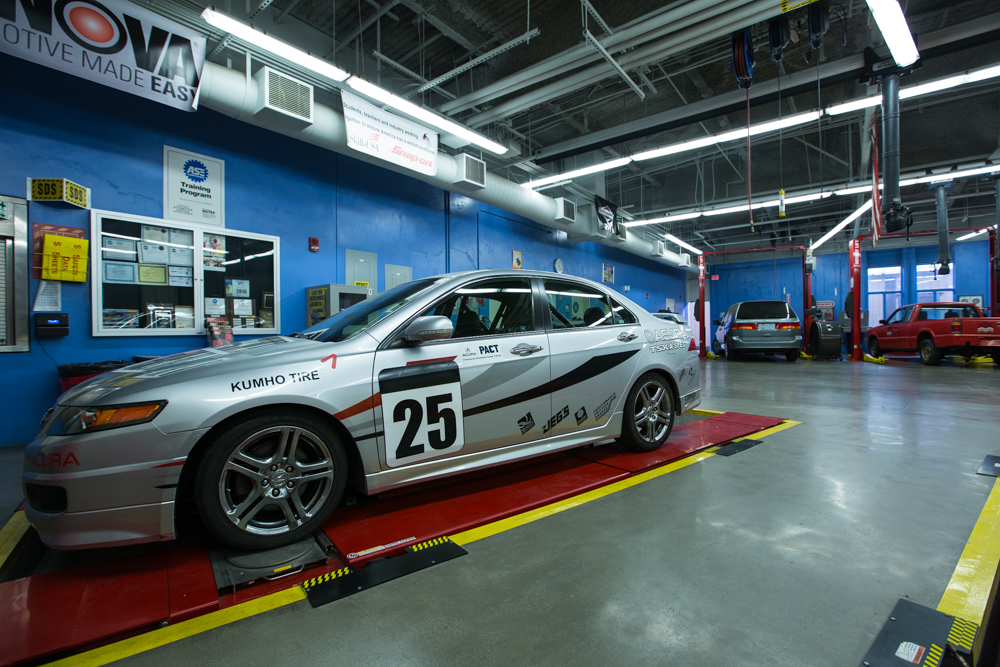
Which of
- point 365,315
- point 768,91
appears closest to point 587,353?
point 365,315

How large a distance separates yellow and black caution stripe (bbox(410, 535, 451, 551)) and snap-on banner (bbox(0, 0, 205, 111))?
4.77 meters

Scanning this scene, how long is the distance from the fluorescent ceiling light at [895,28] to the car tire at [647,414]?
457cm

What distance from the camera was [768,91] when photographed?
274 inches

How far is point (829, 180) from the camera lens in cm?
1187

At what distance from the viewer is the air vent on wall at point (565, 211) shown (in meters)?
10.0

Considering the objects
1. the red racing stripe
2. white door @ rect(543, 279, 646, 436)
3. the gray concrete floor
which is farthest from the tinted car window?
the red racing stripe

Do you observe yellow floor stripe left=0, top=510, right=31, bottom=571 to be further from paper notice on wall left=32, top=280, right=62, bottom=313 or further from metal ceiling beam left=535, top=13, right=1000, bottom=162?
metal ceiling beam left=535, top=13, right=1000, bottom=162

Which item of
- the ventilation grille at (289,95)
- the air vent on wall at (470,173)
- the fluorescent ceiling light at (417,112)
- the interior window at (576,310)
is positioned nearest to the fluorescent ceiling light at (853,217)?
the air vent on wall at (470,173)

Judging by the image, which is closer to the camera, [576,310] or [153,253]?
[576,310]

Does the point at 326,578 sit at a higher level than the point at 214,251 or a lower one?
lower

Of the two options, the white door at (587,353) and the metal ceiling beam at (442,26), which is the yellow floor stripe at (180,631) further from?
the metal ceiling beam at (442,26)

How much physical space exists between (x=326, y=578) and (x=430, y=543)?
1.53 feet

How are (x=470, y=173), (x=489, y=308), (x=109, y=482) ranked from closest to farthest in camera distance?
(x=109, y=482)
(x=489, y=308)
(x=470, y=173)

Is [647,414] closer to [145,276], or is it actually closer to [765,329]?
[145,276]
